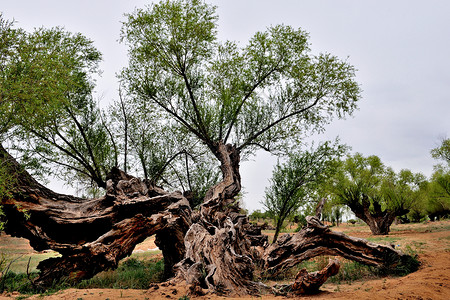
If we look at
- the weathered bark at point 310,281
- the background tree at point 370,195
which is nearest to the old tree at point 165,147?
the weathered bark at point 310,281

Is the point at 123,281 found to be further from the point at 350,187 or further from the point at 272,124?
the point at 350,187

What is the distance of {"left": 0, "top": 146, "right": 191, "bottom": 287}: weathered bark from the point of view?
679cm

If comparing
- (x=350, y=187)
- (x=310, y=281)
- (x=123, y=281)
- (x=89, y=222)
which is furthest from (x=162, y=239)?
(x=350, y=187)

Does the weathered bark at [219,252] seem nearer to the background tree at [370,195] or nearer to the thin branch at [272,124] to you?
the thin branch at [272,124]

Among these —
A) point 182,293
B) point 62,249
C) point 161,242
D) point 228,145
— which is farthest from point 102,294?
point 228,145

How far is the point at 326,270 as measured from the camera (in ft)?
16.9

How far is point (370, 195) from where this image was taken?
2570cm

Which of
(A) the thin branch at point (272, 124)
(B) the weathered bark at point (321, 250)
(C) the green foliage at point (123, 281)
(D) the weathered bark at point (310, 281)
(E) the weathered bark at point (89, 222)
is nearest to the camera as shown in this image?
(D) the weathered bark at point (310, 281)

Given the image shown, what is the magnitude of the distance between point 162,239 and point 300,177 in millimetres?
8224

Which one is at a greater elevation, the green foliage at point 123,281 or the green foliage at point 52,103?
the green foliage at point 52,103

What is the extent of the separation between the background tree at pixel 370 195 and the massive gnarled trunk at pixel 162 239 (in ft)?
53.8

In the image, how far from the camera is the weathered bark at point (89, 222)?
6.79 m

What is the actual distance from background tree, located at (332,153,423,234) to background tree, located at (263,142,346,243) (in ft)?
33.2

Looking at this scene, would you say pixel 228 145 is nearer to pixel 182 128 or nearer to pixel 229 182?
pixel 229 182
